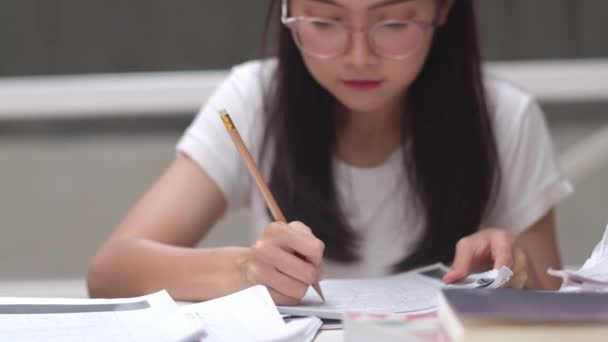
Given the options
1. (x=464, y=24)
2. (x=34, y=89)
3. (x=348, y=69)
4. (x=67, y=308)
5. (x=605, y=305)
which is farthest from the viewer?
(x=34, y=89)

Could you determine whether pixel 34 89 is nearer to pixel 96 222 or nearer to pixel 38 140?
pixel 38 140

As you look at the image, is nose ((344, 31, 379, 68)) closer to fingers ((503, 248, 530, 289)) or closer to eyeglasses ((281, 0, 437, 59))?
eyeglasses ((281, 0, 437, 59))

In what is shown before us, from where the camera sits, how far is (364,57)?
1.22m

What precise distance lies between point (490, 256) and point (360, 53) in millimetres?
329

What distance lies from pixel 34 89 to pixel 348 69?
4.18ft

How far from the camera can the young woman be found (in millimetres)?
1374

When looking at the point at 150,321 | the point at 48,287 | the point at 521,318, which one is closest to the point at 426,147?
the point at 150,321

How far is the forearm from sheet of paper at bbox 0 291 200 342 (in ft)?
0.57

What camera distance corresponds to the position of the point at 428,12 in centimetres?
126

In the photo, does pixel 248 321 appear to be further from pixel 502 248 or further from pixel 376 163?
pixel 376 163

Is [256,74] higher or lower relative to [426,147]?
higher

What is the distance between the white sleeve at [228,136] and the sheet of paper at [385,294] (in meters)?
0.41

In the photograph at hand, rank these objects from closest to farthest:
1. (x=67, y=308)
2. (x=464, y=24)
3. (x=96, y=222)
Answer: (x=67, y=308) → (x=464, y=24) → (x=96, y=222)

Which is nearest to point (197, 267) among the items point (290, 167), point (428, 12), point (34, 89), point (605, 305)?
point (290, 167)
